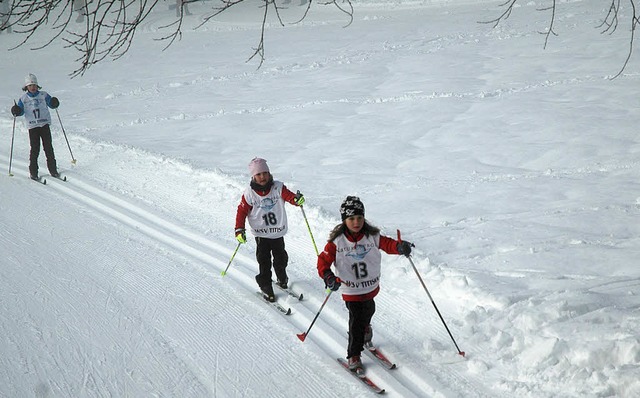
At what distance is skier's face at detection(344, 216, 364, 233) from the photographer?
15.7 ft

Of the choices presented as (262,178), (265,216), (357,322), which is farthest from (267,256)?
(357,322)

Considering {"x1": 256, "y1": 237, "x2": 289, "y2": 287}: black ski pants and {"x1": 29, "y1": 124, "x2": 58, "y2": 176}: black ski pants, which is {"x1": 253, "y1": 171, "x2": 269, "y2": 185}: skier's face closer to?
{"x1": 256, "y1": 237, "x2": 289, "y2": 287}: black ski pants

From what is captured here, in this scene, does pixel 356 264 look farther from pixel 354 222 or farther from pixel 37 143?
pixel 37 143

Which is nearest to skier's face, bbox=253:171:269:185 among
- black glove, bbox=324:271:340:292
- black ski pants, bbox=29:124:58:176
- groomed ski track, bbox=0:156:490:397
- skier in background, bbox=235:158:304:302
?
skier in background, bbox=235:158:304:302

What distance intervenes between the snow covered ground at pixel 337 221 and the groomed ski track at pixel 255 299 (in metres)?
0.03

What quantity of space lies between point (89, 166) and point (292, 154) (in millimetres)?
4359

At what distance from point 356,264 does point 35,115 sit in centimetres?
884

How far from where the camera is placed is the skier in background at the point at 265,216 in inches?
249

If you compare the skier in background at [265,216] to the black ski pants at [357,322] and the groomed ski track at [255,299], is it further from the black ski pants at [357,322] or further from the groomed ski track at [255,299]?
the black ski pants at [357,322]

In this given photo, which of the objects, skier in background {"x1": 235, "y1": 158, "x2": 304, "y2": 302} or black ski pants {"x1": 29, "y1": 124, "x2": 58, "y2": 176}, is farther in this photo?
black ski pants {"x1": 29, "y1": 124, "x2": 58, "y2": 176}

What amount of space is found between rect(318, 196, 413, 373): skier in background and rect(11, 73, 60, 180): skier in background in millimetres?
8297

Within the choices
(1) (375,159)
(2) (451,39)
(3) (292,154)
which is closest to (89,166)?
(3) (292,154)

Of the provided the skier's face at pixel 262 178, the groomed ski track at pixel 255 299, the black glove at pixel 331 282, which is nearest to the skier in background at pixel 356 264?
the black glove at pixel 331 282

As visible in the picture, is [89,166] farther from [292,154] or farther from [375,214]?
[375,214]
